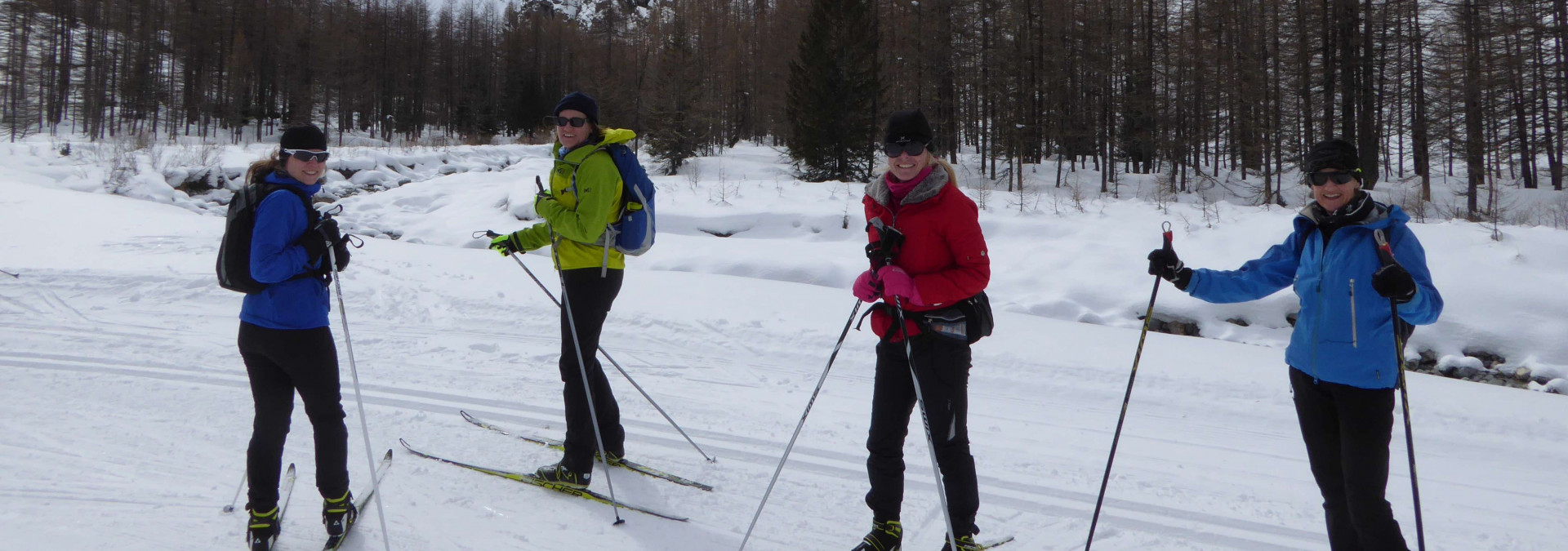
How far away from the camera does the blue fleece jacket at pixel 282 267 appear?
2.62 m

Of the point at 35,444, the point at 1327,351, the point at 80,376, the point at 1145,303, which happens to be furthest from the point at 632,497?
the point at 1145,303

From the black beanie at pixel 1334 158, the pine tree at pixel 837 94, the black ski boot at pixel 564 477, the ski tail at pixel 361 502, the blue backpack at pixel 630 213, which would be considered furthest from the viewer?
the pine tree at pixel 837 94

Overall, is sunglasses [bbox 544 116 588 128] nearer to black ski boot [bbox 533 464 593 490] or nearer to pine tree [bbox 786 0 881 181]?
black ski boot [bbox 533 464 593 490]

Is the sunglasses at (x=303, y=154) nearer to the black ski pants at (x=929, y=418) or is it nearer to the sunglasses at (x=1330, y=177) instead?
the black ski pants at (x=929, y=418)

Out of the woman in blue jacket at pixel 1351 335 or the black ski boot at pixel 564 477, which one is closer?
the woman in blue jacket at pixel 1351 335

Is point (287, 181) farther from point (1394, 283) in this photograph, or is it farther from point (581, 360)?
point (1394, 283)

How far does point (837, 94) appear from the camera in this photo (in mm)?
22328

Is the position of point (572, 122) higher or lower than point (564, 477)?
higher

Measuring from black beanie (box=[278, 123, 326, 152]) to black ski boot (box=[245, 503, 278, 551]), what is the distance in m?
1.37

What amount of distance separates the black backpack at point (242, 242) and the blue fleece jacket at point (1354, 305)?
141 inches

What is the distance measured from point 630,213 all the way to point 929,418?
1.65m

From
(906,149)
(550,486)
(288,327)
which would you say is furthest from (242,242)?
(906,149)

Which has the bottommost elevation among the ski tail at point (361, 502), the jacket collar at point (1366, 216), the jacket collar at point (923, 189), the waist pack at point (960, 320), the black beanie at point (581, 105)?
the ski tail at point (361, 502)

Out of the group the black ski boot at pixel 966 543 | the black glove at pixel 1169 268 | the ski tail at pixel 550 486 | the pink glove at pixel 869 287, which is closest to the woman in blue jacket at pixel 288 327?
the ski tail at pixel 550 486
